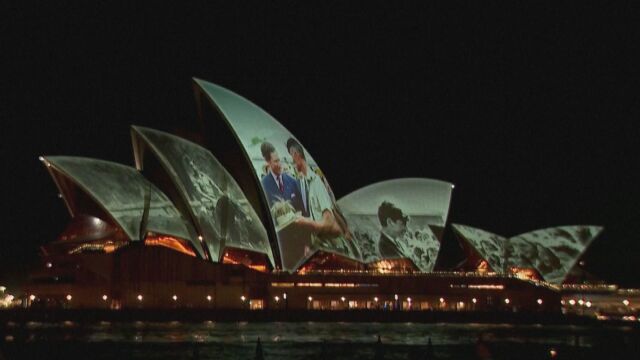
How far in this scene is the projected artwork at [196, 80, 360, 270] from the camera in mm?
44519

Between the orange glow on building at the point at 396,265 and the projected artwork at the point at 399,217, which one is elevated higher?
the projected artwork at the point at 399,217

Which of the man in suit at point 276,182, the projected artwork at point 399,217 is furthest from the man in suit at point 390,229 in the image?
the man in suit at point 276,182

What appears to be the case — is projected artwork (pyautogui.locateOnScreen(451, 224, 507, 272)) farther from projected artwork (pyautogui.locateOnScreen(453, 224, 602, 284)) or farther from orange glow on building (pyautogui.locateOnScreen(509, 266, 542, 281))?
orange glow on building (pyautogui.locateOnScreen(509, 266, 542, 281))

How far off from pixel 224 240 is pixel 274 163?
17.5 feet

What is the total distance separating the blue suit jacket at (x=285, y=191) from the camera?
1806 inches

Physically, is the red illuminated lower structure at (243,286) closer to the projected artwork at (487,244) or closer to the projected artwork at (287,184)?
the projected artwork at (287,184)

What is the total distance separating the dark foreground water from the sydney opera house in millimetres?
4531

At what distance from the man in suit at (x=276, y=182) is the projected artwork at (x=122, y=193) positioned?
520 cm

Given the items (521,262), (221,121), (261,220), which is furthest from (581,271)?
(221,121)

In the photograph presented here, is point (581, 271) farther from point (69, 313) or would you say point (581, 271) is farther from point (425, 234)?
point (69, 313)

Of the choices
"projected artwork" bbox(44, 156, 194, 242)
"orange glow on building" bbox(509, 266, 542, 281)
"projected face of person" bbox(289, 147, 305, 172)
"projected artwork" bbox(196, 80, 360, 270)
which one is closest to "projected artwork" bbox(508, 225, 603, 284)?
"orange glow on building" bbox(509, 266, 542, 281)

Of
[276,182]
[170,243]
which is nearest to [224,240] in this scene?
[170,243]

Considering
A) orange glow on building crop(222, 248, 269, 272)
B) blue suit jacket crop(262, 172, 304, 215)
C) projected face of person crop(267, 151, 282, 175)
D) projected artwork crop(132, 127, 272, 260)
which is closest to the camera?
projected artwork crop(132, 127, 272, 260)

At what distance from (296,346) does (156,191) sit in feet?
60.9
